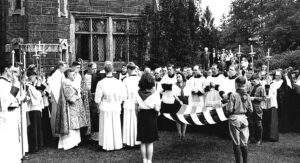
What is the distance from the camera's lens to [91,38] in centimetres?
1847

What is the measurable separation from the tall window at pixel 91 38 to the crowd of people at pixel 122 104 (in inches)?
213

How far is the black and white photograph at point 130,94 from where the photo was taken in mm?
8344

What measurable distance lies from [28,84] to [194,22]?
1001cm

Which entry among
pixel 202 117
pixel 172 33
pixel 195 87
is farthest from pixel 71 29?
pixel 202 117

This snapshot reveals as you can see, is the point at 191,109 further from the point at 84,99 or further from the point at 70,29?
the point at 70,29

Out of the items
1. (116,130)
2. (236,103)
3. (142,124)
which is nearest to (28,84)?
(116,130)

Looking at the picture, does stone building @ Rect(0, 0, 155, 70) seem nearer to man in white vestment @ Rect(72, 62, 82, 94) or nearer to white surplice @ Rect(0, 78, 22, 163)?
man in white vestment @ Rect(72, 62, 82, 94)

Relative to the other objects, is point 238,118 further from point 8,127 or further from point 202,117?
point 8,127

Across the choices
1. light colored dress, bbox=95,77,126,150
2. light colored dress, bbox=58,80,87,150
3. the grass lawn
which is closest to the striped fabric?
the grass lawn

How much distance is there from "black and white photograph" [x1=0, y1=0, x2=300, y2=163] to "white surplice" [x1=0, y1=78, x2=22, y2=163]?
2 centimetres

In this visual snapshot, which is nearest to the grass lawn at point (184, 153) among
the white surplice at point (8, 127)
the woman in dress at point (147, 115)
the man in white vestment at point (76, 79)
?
the woman in dress at point (147, 115)

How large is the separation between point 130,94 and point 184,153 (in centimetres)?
198

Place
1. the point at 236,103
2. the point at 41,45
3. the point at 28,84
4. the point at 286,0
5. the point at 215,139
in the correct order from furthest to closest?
the point at 286,0, the point at 41,45, the point at 215,139, the point at 28,84, the point at 236,103

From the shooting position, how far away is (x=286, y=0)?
3653 cm
